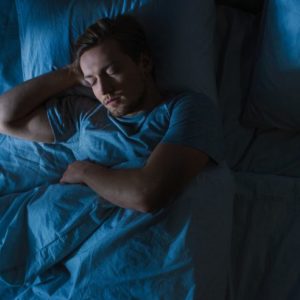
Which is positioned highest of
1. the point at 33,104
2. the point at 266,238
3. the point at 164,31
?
the point at 164,31

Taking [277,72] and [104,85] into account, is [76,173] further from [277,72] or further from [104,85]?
[277,72]

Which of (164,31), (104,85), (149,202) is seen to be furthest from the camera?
(164,31)

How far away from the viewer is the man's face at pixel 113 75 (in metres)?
1.03

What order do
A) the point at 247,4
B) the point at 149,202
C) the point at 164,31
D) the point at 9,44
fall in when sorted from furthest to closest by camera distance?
the point at 9,44 < the point at 247,4 < the point at 164,31 < the point at 149,202

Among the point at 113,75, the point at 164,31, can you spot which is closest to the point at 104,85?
the point at 113,75

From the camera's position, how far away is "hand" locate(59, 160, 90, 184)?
1026mm

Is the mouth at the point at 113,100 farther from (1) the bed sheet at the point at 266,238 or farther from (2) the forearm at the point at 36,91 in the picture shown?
(1) the bed sheet at the point at 266,238

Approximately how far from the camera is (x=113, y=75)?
1030mm

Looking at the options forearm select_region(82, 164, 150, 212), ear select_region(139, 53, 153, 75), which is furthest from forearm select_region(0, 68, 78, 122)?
forearm select_region(82, 164, 150, 212)

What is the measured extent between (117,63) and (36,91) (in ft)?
1.04

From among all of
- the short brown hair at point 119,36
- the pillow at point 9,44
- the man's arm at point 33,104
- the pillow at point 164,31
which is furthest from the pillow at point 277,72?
the pillow at point 9,44

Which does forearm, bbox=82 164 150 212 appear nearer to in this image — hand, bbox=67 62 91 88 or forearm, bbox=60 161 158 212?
forearm, bbox=60 161 158 212

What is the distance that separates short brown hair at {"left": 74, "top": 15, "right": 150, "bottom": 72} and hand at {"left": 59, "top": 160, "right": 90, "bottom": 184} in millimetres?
310

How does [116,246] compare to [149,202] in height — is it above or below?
below
